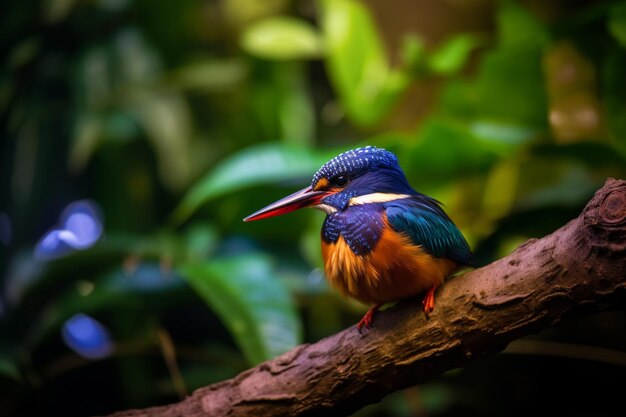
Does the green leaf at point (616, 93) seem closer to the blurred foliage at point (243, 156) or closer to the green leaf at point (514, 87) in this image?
the blurred foliage at point (243, 156)

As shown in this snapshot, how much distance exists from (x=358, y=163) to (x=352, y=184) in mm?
44

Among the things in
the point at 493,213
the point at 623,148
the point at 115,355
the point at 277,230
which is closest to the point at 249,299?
the point at 277,230

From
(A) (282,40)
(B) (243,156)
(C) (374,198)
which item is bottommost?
(C) (374,198)

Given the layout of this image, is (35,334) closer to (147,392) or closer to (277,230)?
(147,392)

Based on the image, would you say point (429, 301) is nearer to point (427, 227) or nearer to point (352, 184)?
point (427, 227)

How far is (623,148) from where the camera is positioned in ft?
5.61

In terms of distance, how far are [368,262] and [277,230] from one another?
3.54 feet

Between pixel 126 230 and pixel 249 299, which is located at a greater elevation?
pixel 126 230

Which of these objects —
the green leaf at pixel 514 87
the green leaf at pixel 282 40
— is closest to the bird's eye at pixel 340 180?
the green leaf at pixel 514 87

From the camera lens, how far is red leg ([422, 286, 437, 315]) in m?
1.13

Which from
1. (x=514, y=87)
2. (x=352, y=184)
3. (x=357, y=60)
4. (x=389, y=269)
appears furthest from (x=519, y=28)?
(x=389, y=269)

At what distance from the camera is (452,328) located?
1.09m

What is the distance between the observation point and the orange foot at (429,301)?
1.13m

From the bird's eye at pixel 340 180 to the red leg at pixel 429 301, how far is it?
276mm
